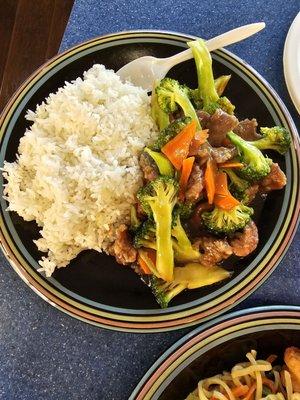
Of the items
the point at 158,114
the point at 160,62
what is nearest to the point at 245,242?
the point at 158,114

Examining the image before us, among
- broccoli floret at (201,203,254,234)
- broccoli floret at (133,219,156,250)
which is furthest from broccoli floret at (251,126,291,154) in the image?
broccoli floret at (133,219,156,250)

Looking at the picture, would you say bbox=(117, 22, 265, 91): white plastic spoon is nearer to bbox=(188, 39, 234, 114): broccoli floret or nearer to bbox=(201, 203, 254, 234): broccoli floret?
bbox=(188, 39, 234, 114): broccoli floret

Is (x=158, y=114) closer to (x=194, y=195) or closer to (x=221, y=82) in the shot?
(x=221, y=82)

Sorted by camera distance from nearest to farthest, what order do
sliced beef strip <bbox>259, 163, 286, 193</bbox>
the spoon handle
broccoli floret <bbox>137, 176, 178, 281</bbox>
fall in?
broccoli floret <bbox>137, 176, 178, 281</bbox> → sliced beef strip <bbox>259, 163, 286, 193</bbox> → the spoon handle

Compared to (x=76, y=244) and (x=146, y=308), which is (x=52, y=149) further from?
(x=146, y=308)

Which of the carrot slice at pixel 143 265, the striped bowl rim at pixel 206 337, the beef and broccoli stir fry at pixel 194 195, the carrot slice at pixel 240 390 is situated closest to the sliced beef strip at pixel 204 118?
the beef and broccoli stir fry at pixel 194 195

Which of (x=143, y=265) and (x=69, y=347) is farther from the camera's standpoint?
(x=69, y=347)

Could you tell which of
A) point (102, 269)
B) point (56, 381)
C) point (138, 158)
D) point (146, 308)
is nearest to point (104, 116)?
point (138, 158)
